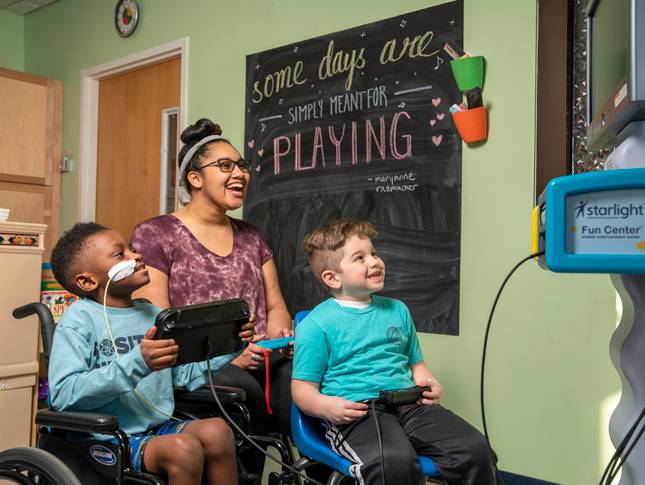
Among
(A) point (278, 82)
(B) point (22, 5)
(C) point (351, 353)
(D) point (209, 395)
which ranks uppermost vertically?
(B) point (22, 5)

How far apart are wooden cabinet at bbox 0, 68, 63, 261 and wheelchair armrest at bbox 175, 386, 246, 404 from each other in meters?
2.54

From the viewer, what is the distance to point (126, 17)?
132 inches

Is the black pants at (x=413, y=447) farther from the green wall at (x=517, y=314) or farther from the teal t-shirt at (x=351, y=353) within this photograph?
the green wall at (x=517, y=314)

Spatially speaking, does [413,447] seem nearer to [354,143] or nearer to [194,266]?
[194,266]

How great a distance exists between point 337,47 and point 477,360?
1.47 meters

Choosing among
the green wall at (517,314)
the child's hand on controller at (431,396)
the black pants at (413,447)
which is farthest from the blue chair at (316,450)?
the green wall at (517,314)

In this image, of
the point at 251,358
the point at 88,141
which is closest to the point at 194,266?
the point at 251,358

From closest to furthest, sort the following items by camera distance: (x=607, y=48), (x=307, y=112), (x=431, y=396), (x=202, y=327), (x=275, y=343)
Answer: (x=607, y=48) → (x=202, y=327) → (x=431, y=396) → (x=275, y=343) → (x=307, y=112)

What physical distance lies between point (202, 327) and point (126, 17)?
9.29 ft

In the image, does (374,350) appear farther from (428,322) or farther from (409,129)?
(409,129)

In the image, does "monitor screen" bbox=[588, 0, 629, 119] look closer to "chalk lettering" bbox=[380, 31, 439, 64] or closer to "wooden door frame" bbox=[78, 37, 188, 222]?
"chalk lettering" bbox=[380, 31, 439, 64]

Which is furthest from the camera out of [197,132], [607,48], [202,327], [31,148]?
[31,148]

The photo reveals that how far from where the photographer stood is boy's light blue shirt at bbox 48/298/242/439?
114 centimetres

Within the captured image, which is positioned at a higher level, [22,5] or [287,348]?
[22,5]
